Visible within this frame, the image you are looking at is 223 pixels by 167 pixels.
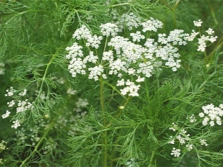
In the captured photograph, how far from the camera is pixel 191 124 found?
273 centimetres

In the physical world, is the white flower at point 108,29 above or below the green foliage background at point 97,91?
above

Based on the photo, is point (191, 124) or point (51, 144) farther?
point (51, 144)

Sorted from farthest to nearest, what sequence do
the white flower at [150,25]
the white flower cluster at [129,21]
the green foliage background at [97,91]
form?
the white flower cluster at [129,21]
the white flower at [150,25]
the green foliage background at [97,91]

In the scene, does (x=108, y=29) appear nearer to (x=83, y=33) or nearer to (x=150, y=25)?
(x=83, y=33)

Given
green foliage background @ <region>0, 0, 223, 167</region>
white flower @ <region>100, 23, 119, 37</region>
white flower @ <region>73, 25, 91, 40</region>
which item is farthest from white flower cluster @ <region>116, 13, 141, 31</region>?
white flower @ <region>73, 25, 91, 40</region>

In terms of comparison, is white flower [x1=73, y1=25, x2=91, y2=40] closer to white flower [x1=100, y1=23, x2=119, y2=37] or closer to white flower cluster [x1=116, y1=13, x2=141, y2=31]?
white flower [x1=100, y1=23, x2=119, y2=37]

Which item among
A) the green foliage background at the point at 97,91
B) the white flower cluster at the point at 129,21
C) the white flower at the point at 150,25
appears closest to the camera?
the green foliage background at the point at 97,91

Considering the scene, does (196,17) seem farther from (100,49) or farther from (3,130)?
(3,130)

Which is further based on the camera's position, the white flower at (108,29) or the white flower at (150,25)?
the white flower at (150,25)

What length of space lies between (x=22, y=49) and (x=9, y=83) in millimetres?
1025

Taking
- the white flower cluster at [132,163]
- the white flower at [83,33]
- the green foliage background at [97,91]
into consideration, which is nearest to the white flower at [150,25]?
the green foliage background at [97,91]

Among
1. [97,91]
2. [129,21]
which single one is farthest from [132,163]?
[129,21]

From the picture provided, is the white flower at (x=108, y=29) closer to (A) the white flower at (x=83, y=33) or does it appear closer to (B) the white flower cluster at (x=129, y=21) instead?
(A) the white flower at (x=83, y=33)

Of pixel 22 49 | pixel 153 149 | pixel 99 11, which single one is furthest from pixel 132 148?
pixel 22 49
